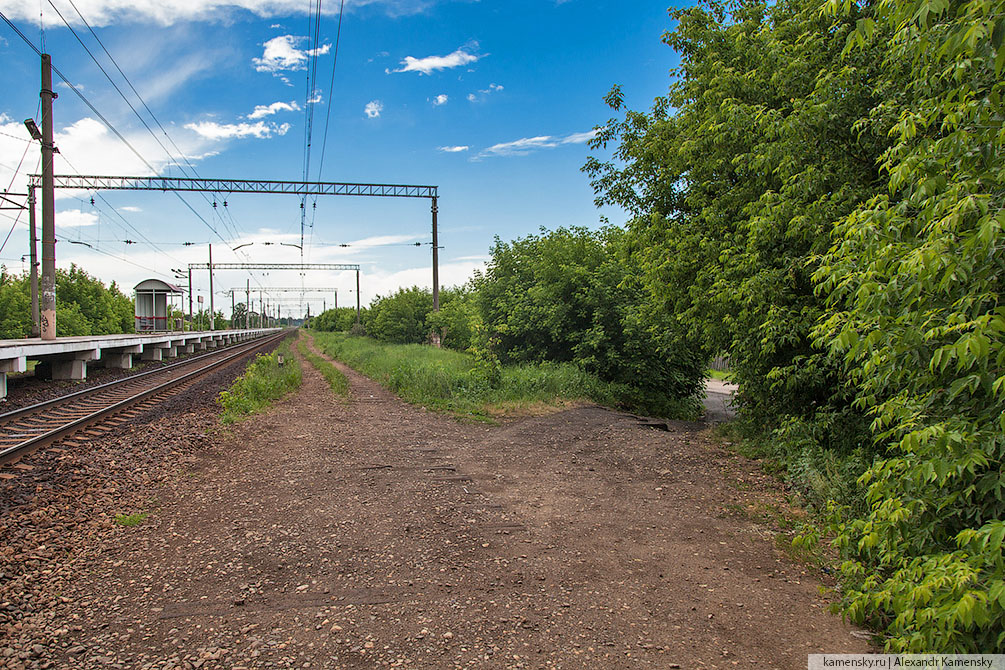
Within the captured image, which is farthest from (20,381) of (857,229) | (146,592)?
(857,229)

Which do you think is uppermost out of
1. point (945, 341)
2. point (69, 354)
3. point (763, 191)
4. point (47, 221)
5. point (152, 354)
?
point (47, 221)

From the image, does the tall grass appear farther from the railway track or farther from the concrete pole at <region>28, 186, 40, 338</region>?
the concrete pole at <region>28, 186, 40, 338</region>

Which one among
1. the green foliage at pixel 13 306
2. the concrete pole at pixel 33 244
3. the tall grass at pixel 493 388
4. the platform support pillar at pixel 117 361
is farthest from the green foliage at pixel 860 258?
the green foliage at pixel 13 306

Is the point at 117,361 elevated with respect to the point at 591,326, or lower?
lower

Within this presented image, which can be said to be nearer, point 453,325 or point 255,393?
point 255,393

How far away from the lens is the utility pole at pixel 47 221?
15922 mm

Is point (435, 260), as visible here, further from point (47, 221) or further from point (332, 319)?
point (332, 319)

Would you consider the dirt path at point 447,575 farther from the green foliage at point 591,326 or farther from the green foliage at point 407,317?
the green foliage at point 407,317

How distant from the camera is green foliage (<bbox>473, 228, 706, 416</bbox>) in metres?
15.9

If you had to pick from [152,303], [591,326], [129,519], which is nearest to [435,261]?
[591,326]

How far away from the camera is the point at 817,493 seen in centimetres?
608

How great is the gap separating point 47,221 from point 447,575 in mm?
18302

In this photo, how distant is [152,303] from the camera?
43531 mm

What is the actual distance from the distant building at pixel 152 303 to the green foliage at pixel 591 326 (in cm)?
3640
